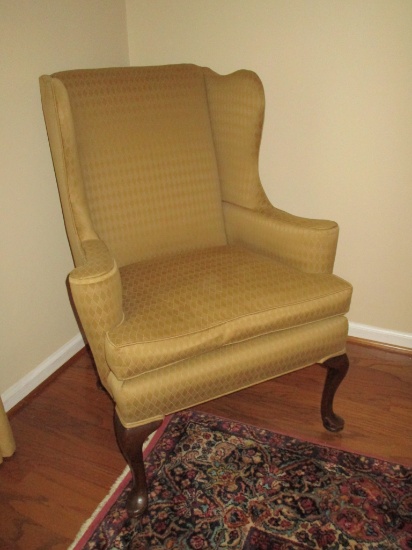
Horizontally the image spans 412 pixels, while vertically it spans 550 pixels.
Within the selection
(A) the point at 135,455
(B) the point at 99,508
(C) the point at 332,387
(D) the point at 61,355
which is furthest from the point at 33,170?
(C) the point at 332,387

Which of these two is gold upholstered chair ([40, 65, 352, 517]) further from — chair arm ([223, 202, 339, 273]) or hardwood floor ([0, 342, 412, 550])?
hardwood floor ([0, 342, 412, 550])

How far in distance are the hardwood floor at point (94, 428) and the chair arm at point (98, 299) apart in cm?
46

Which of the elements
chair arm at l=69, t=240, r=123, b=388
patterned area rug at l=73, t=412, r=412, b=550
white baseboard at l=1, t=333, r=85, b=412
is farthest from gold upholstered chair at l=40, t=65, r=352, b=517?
white baseboard at l=1, t=333, r=85, b=412

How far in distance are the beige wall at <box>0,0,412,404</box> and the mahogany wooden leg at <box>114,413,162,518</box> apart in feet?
2.25

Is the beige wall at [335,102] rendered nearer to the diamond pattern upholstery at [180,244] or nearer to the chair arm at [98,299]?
the diamond pattern upholstery at [180,244]

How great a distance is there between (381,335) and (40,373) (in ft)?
5.06

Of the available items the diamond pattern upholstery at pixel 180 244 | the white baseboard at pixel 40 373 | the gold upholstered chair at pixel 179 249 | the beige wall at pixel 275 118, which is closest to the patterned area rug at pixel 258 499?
the gold upholstered chair at pixel 179 249

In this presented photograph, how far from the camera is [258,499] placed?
1.35 m

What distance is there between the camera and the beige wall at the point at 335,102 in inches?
66.2

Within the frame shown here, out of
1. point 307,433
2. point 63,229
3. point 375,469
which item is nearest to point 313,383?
point 307,433

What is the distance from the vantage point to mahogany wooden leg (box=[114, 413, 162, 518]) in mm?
1222

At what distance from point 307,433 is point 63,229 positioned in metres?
1.28

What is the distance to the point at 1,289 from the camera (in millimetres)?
1599

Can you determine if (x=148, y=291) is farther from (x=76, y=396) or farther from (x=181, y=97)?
(x=181, y=97)
